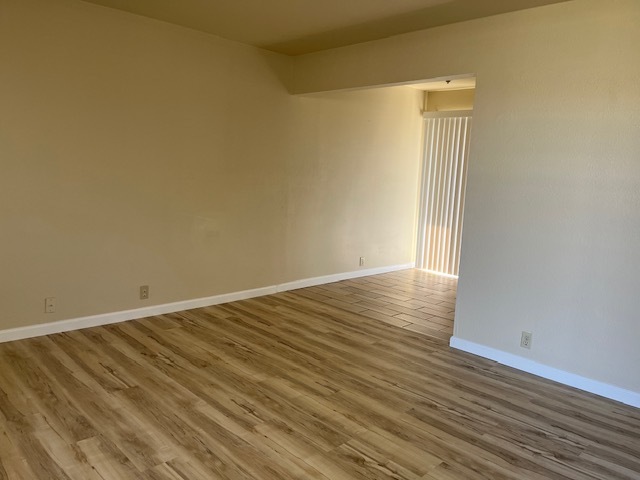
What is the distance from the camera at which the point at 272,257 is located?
5168mm

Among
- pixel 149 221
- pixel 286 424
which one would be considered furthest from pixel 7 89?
pixel 286 424

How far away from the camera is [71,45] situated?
3.52m

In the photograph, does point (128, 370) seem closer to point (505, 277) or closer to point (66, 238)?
point (66, 238)

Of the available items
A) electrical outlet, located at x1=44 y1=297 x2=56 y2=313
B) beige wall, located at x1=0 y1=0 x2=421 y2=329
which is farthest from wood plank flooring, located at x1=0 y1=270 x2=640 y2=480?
beige wall, located at x1=0 y1=0 x2=421 y2=329

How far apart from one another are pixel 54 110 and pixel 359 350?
2.92m

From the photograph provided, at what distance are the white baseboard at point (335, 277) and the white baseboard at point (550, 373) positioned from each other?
82.1 inches

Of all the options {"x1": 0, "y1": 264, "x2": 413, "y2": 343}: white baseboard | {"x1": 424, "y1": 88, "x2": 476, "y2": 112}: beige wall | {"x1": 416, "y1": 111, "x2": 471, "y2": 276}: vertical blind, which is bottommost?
{"x1": 0, "y1": 264, "x2": 413, "y2": 343}: white baseboard

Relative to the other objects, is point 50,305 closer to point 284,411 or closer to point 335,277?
point 284,411

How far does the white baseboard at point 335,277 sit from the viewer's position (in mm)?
5398

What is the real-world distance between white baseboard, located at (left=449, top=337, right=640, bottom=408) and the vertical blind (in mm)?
2772

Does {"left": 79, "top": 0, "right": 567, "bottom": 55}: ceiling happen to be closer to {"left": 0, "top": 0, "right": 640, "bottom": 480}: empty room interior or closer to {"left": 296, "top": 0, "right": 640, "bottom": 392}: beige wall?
{"left": 0, "top": 0, "right": 640, "bottom": 480}: empty room interior

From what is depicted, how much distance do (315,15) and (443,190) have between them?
142 inches

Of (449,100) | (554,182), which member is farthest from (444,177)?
(554,182)

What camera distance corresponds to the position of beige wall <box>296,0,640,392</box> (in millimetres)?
2965
